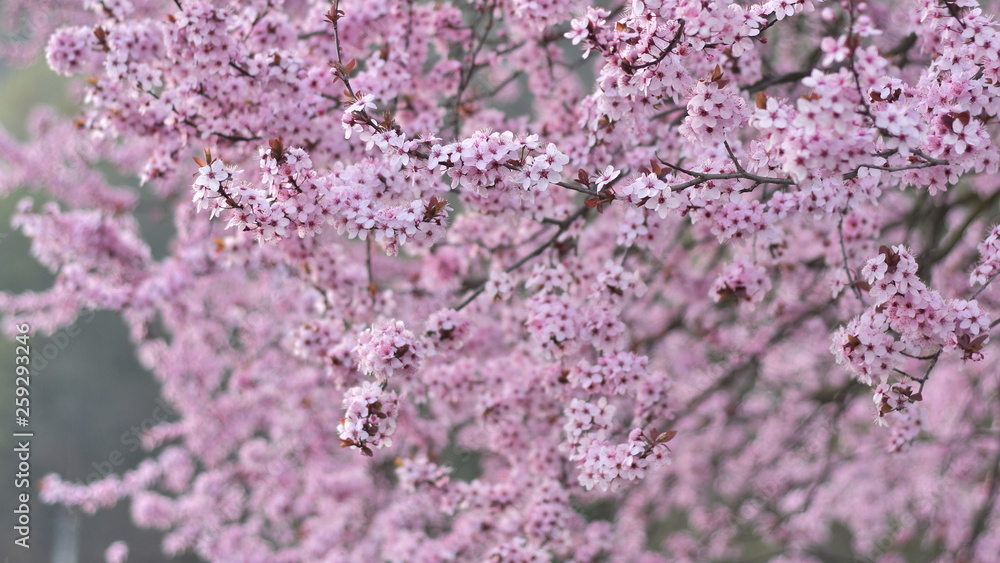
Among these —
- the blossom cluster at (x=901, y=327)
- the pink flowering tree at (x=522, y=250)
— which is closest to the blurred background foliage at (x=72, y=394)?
the pink flowering tree at (x=522, y=250)

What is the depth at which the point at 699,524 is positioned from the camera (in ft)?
28.9

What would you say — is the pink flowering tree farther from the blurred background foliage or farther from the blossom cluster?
the blurred background foliage

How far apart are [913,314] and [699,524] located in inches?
257

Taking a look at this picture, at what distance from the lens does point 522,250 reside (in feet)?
17.0

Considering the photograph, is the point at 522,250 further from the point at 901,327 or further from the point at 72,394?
the point at 72,394

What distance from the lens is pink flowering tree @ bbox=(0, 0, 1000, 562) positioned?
3.01 m

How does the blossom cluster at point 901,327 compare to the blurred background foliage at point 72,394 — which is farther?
the blurred background foliage at point 72,394

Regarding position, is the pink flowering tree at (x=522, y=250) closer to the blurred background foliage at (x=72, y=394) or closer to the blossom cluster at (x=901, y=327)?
the blossom cluster at (x=901, y=327)

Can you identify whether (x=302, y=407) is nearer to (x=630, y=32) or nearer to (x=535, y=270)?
(x=535, y=270)

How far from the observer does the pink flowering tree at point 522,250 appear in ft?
9.88

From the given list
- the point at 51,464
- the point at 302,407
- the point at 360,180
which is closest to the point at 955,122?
the point at 360,180

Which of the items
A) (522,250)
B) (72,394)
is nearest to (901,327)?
(522,250)

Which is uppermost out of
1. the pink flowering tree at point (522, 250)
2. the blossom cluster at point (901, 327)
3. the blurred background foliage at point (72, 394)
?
the blurred background foliage at point (72, 394)

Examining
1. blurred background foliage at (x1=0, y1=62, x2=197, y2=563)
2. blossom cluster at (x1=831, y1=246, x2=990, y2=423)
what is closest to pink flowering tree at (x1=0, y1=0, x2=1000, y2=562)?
blossom cluster at (x1=831, y1=246, x2=990, y2=423)
